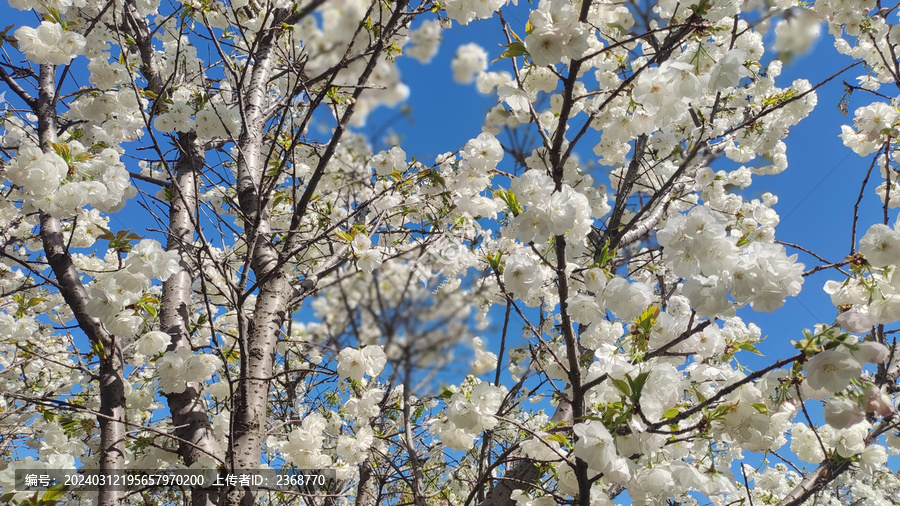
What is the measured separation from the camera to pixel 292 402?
3.84m

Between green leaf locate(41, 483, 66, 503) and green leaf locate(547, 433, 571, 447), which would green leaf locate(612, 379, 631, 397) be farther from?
green leaf locate(41, 483, 66, 503)

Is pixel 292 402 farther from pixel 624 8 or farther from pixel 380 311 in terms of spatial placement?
pixel 624 8

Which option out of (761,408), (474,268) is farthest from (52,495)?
(761,408)

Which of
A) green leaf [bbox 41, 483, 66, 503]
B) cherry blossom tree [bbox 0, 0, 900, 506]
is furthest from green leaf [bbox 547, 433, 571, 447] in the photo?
green leaf [bbox 41, 483, 66, 503]

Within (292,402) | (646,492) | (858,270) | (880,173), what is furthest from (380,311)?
(880,173)

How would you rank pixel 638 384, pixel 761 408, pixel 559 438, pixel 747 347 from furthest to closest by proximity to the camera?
pixel 559 438, pixel 747 347, pixel 761 408, pixel 638 384

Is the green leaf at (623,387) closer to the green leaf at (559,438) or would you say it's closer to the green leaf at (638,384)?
the green leaf at (638,384)

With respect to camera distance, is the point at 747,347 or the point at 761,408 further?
the point at 747,347

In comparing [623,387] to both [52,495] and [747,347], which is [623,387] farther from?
[52,495]

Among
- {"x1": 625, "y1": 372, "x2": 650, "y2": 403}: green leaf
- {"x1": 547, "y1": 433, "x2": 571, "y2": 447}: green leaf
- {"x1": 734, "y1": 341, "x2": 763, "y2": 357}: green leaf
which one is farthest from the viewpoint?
{"x1": 547, "y1": 433, "x2": 571, "y2": 447}: green leaf

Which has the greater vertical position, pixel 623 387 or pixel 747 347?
pixel 747 347

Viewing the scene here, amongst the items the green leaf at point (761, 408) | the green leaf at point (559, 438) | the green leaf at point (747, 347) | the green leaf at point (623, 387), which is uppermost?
the green leaf at point (747, 347)

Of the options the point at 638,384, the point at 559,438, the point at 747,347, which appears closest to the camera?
the point at 638,384

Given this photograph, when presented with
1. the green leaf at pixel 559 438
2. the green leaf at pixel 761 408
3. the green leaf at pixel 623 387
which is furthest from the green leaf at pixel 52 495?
the green leaf at pixel 761 408
